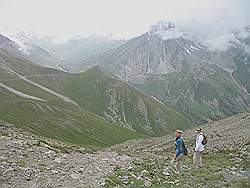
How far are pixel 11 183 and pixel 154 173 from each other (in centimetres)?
1013

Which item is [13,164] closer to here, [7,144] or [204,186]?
[7,144]

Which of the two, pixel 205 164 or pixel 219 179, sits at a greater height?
pixel 219 179

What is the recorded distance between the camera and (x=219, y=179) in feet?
94.0

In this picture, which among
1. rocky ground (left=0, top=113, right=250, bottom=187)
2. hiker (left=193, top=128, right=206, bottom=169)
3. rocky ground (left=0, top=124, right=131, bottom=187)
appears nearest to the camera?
rocky ground (left=0, top=124, right=131, bottom=187)

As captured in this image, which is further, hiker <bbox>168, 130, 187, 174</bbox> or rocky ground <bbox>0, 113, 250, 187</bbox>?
hiker <bbox>168, 130, 187, 174</bbox>

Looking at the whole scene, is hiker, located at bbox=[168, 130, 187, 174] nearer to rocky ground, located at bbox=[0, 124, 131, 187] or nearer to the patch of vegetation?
the patch of vegetation

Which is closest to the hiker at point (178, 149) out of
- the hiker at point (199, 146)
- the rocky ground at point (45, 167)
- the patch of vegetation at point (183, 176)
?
the patch of vegetation at point (183, 176)

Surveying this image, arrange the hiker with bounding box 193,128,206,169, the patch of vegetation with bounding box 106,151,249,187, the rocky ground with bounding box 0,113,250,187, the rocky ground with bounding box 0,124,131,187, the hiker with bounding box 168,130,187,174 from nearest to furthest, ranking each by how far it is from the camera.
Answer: the rocky ground with bounding box 0,124,131,187 → the rocky ground with bounding box 0,113,250,187 → the patch of vegetation with bounding box 106,151,249,187 → the hiker with bounding box 168,130,187,174 → the hiker with bounding box 193,128,206,169

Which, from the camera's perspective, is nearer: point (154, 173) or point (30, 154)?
point (154, 173)

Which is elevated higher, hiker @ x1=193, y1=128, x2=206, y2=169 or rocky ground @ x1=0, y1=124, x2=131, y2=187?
rocky ground @ x1=0, y1=124, x2=131, y2=187

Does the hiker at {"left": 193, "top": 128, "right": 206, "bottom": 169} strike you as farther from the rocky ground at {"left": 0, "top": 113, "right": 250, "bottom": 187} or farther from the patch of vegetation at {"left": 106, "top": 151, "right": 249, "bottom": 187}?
the rocky ground at {"left": 0, "top": 113, "right": 250, "bottom": 187}

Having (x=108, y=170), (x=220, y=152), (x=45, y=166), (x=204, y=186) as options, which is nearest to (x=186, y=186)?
(x=204, y=186)

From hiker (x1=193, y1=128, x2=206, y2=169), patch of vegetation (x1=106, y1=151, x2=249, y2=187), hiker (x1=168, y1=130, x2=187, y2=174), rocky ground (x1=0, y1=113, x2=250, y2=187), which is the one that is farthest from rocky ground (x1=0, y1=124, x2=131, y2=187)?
hiker (x1=193, y1=128, x2=206, y2=169)

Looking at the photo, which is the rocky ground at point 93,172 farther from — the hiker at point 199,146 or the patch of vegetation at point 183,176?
the hiker at point 199,146
